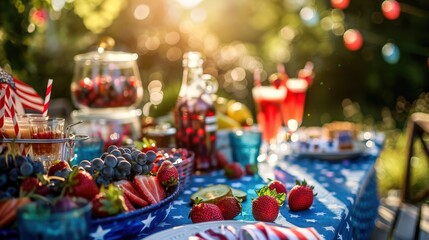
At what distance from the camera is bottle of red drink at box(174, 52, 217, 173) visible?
2.15 meters

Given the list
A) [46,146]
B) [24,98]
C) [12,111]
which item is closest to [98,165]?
[46,146]

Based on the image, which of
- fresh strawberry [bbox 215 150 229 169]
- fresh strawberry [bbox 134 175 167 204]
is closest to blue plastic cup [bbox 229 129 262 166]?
fresh strawberry [bbox 215 150 229 169]

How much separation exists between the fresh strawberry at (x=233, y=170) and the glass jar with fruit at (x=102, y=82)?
685 mm

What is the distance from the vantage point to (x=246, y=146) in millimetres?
2246

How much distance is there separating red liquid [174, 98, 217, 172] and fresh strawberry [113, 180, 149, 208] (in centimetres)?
83

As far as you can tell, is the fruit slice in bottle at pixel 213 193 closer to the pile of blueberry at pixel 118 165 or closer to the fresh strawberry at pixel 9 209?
the pile of blueberry at pixel 118 165

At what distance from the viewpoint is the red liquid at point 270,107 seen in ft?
8.29

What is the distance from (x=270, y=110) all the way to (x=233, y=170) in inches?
22.0

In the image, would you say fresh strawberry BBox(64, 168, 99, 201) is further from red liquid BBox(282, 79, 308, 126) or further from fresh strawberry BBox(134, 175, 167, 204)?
red liquid BBox(282, 79, 308, 126)

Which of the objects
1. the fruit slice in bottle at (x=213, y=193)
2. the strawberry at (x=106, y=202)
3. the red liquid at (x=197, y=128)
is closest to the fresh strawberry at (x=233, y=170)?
the red liquid at (x=197, y=128)

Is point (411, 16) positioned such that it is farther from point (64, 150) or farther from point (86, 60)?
point (64, 150)

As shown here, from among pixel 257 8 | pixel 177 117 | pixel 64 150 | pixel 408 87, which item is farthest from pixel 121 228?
pixel 257 8

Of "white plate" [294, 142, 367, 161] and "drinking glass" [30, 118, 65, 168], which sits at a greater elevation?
"drinking glass" [30, 118, 65, 168]

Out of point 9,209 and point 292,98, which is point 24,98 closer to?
point 9,209
